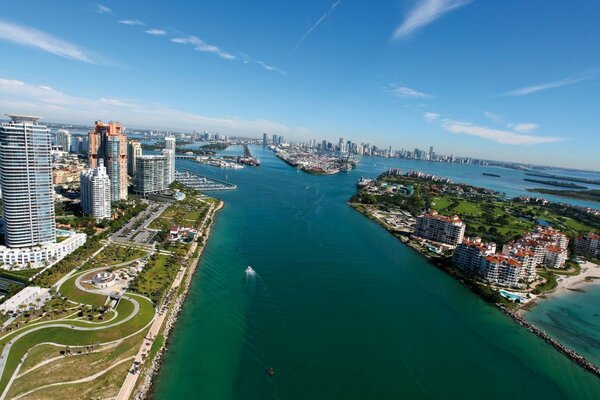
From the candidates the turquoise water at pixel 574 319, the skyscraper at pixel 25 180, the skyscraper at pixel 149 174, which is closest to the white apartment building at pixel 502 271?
the turquoise water at pixel 574 319

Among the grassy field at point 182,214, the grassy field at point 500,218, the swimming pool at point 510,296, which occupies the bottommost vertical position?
the grassy field at point 182,214

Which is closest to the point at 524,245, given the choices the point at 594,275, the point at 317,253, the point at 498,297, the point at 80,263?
the point at 594,275

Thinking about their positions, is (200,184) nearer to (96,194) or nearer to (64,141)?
(96,194)

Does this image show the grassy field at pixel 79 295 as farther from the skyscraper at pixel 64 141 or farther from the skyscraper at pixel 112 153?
the skyscraper at pixel 64 141

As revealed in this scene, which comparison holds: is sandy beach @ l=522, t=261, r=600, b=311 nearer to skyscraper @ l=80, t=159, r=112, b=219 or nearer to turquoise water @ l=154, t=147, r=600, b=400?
turquoise water @ l=154, t=147, r=600, b=400

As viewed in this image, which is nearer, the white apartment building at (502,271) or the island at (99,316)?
the island at (99,316)

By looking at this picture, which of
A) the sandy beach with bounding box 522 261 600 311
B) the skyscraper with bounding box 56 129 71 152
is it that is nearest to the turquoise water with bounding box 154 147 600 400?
the sandy beach with bounding box 522 261 600 311

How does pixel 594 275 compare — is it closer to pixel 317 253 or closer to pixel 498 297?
pixel 498 297
